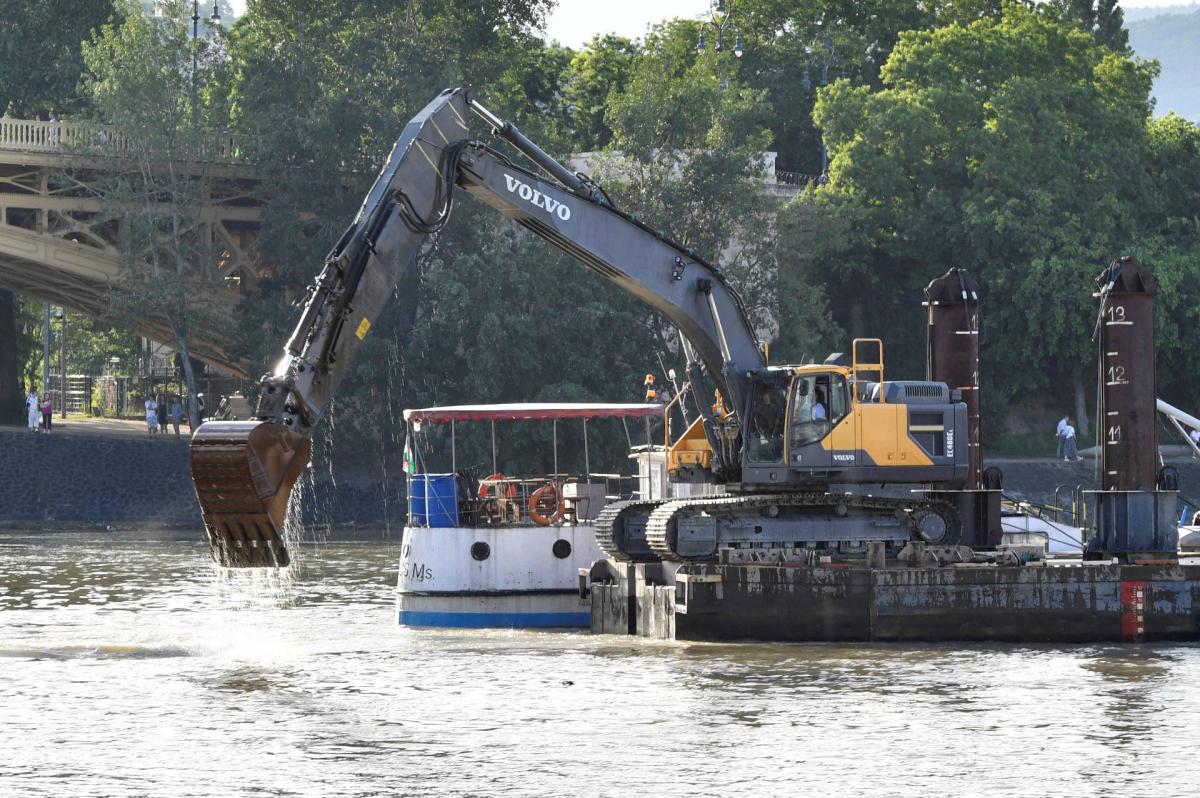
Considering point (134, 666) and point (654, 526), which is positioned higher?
point (654, 526)

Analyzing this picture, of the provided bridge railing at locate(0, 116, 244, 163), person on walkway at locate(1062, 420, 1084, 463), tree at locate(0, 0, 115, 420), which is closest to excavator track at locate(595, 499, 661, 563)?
bridge railing at locate(0, 116, 244, 163)

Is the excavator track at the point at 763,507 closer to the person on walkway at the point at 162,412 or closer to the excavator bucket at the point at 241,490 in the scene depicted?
the excavator bucket at the point at 241,490

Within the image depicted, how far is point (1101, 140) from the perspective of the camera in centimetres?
8088

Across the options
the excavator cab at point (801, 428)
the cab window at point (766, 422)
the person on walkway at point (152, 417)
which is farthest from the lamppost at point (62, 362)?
the excavator cab at point (801, 428)

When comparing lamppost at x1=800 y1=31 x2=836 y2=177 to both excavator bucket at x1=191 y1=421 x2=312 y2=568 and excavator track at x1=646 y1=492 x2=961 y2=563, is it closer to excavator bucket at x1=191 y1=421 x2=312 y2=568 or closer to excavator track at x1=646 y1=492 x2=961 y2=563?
excavator track at x1=646 y1=492 x2=961 y2=563

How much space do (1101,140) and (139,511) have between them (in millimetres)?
37763

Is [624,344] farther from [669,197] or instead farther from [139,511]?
[139,511]

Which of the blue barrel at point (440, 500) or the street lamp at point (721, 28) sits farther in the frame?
the street lamp at point (721, 28)

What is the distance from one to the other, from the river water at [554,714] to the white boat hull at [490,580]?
3.54ft

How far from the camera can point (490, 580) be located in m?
38.2

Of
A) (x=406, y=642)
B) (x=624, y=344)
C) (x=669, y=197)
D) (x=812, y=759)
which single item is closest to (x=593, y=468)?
(x=624, y=344)

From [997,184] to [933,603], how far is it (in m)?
47.3

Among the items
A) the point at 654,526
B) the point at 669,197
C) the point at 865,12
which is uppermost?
the point at 865,12

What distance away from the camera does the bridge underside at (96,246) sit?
73375 millimetres
